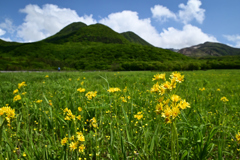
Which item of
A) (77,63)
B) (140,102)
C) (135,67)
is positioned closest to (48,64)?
(77,63)

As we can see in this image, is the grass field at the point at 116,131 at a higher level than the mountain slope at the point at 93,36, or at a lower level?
lower

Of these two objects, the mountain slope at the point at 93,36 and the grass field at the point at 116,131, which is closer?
the grass field at the point at 116,131

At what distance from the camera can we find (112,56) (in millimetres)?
61250

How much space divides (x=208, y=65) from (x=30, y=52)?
2934 inches

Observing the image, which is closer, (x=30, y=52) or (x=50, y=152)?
(x=50, y=152)

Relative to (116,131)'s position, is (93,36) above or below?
above

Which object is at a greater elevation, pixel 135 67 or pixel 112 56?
pixel 112 56

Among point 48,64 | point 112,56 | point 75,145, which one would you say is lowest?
→ point 75,145

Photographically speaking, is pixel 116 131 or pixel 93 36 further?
pixel 93 36

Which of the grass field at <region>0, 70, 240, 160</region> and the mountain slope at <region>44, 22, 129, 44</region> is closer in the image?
the grass field at <region>0, 70, 240, 160</region>

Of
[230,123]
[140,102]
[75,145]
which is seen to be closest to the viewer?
[75,145]

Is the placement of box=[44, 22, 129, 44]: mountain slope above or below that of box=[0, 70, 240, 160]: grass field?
above

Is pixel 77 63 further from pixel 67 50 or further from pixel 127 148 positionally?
pixel 127 148

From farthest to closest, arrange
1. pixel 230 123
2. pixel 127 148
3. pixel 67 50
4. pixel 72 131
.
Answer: pixel 67 50
pixel 230 123
pixel 72 131
pixel 127 148
